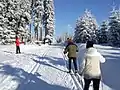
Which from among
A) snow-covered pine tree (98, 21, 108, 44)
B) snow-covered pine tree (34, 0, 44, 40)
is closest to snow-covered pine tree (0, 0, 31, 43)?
snow-covered pine tree (34, 0, 44, 40)

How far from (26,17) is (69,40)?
4199 cm

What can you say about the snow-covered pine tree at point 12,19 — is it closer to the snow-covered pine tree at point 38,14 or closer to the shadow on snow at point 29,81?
the snow-covered pine tree at point 38,14

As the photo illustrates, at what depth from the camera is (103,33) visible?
8006 centimetres

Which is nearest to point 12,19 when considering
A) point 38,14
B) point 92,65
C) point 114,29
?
point 38,14

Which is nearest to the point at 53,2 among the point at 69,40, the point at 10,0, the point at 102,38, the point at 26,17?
the point at 102,38

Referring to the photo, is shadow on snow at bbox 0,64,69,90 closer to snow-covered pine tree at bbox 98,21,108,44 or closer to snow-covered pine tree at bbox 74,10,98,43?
snow-covered pine tree at bbox 74,10,98,43

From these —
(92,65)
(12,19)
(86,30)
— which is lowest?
(92,65)

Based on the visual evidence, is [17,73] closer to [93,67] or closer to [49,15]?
[93,67]

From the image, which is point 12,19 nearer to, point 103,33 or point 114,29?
point 114,29

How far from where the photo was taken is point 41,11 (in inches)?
2781

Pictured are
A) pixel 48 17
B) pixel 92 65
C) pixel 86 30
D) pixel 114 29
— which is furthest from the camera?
pixel 86 30

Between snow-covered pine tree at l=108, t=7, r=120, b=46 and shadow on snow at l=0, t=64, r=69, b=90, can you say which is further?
snow-covered pine tree at l=108, t=7, r=120, b=46

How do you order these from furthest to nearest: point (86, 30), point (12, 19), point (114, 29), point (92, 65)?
1. point (86, 30)
2. point (114, 29)
3. point (12, 19)
4. point (92, 65)

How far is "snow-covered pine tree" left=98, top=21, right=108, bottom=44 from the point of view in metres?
79.6
